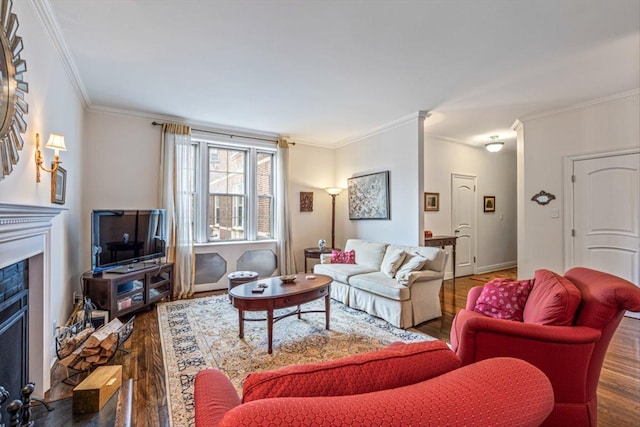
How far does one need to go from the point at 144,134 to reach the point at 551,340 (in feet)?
16.2

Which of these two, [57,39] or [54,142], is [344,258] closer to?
[54,142]

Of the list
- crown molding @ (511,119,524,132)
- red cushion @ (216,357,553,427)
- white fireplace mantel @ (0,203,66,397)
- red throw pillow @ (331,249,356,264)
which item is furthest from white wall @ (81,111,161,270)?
crown molding @ (511,119,524,132)

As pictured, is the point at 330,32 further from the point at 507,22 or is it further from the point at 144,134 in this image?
the point at 144,134

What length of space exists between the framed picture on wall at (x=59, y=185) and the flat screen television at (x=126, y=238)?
51 cm

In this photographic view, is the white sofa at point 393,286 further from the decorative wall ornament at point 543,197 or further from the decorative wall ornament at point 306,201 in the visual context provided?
the decorative wall ornament at point 543,197

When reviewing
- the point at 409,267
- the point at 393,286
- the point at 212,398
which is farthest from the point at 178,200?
the point at 212,398

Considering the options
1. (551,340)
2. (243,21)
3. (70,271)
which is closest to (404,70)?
(243,21)

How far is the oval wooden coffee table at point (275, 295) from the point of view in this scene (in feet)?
8.55

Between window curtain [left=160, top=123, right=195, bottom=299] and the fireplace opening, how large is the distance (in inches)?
98.7

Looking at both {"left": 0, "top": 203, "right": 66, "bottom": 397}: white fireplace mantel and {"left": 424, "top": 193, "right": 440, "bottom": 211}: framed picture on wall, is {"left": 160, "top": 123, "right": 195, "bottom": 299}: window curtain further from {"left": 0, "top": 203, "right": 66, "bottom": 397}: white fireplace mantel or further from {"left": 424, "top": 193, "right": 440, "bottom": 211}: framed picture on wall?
{"left": 424, "top": 193, "right": 440, "bottom": 211}: framed picture on wall

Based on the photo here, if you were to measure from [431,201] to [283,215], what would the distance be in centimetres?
267

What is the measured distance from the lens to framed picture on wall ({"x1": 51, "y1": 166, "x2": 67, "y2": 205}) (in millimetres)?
2484

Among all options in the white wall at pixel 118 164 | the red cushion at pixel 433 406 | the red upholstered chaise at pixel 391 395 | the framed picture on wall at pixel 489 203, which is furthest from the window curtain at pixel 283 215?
the red cushion at pixel 433 406

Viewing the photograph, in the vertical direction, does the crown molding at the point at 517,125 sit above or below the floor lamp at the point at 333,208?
above
